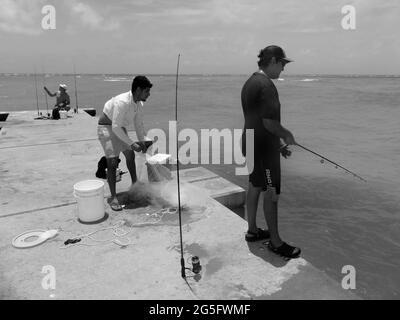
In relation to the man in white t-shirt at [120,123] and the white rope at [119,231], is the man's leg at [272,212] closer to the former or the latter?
the white rope at [119,231]

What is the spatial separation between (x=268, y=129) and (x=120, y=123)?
208 cm

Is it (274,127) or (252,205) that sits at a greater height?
(274,127)

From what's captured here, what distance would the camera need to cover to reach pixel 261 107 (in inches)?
125

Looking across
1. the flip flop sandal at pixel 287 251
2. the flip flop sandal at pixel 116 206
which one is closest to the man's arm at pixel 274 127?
the flip flop sandal at pixel 287 251

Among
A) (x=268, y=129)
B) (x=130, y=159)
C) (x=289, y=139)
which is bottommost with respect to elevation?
(x=130, y=159)

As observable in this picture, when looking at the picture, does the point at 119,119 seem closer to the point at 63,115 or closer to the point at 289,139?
the point at 289,139

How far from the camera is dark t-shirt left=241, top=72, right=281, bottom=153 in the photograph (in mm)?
3146

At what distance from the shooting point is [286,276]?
304 cm

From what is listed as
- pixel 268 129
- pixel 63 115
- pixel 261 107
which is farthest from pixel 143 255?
pixel 63 115

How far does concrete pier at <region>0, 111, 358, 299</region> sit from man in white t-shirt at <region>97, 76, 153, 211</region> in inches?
24.2

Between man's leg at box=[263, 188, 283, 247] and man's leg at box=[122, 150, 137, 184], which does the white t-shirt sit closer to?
man's leg at box=[122, 150, 137, 184]

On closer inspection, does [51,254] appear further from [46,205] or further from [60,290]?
[46,205]

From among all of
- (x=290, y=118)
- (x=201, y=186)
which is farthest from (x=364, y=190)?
(x=290, y=118)

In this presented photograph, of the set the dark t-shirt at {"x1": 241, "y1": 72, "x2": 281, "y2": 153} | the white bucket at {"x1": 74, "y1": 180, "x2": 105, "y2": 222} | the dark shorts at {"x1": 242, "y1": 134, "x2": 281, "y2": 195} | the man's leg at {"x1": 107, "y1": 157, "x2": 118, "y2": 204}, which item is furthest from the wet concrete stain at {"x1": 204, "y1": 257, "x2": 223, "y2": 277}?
the man's leg at {"x1": 107, "y1": 157, "x2": 118, "y2": 204}
